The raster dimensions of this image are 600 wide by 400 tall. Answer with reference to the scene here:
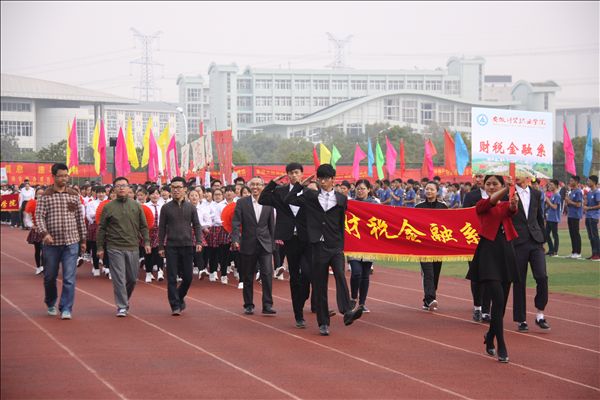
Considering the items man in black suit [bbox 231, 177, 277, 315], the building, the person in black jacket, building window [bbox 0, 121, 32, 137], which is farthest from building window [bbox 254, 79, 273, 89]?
building window [bbox 0, 121, 32, 137]

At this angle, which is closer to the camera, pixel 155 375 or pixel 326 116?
pixel 155 375

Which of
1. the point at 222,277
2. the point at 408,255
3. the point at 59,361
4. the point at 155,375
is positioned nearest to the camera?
the point at 155,375

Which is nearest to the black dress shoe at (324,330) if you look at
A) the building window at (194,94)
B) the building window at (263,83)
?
the building window at (194,94)

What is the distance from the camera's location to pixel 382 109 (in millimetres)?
119438

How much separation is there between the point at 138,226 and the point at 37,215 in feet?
4.83

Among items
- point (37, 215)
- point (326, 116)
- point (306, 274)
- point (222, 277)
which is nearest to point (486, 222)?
point (306, 274)

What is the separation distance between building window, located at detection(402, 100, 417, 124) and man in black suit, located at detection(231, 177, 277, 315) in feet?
354

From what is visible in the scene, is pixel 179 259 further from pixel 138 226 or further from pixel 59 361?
pixel 59 361

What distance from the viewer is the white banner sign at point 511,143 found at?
9555 millimetres

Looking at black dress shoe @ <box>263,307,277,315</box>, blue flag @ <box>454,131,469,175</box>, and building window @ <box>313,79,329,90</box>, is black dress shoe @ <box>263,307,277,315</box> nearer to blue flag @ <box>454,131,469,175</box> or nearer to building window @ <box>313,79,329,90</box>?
blue flag @ <box>454,131,469,175</box>

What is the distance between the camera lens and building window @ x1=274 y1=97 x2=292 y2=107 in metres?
129

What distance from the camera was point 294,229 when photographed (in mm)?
12844

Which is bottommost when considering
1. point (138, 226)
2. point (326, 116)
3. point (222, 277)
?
point (222, 277)

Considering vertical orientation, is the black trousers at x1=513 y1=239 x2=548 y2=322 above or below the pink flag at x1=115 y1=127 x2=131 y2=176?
below
